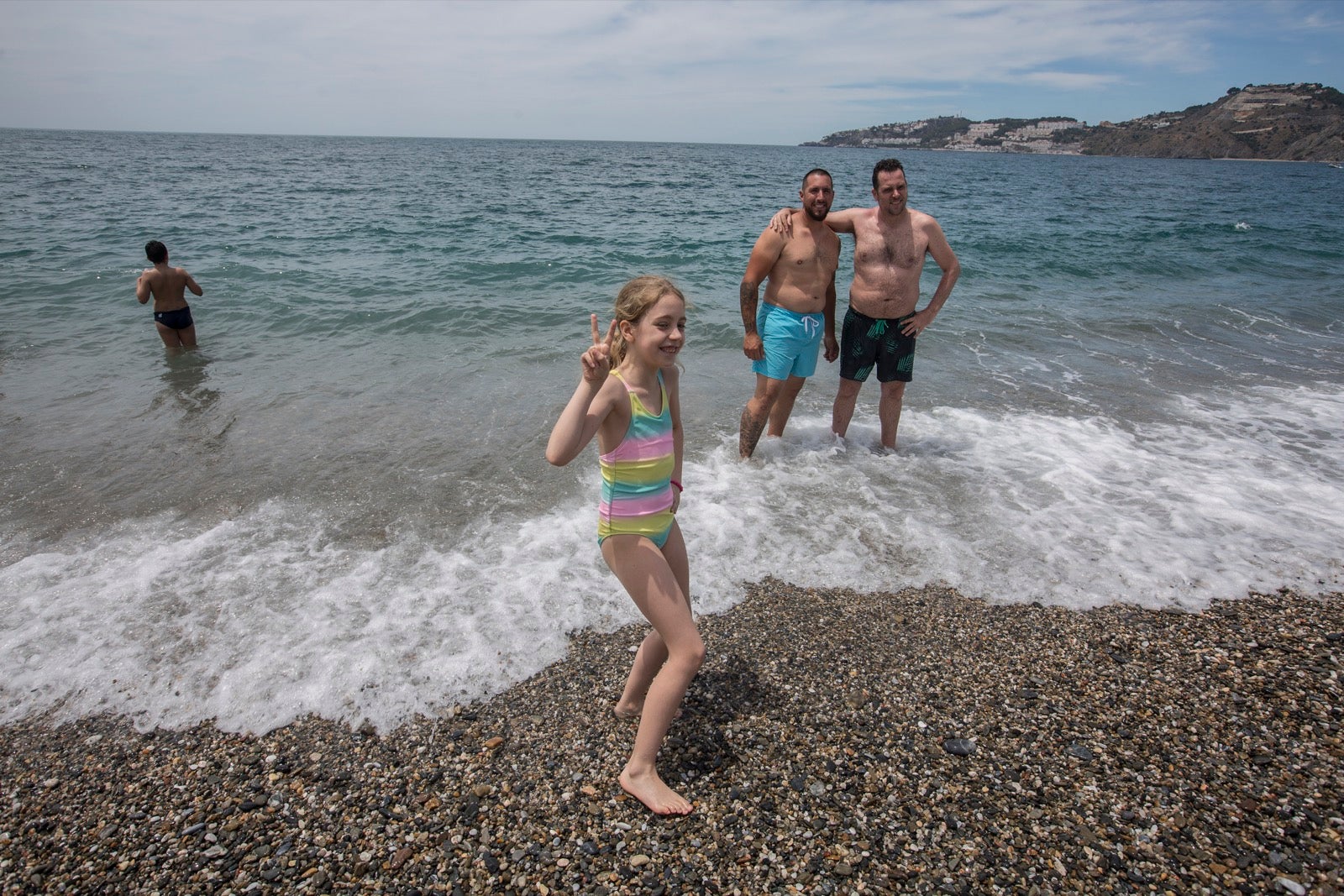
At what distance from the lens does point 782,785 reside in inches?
102

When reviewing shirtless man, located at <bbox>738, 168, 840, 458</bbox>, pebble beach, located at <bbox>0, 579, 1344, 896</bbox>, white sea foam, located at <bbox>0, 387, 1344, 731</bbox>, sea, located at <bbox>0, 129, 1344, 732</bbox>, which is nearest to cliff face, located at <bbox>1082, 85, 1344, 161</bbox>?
sea, located at <bbox>0, 129, 1344, 732</bbox>

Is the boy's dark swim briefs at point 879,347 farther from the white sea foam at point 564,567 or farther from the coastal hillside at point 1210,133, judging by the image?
the coastal hillside at point 1210,133

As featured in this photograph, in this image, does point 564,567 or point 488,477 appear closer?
point 564,567

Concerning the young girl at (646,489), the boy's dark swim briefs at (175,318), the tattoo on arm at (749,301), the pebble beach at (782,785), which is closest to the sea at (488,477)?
the pebble beach at (782,785)

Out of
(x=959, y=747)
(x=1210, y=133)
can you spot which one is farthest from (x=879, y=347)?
(x=1210, y=133)

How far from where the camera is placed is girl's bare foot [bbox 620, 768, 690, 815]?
247 cm

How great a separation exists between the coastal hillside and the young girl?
151 meters

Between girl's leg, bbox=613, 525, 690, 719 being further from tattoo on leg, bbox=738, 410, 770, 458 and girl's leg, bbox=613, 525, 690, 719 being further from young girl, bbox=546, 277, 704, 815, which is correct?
tattoo on leg, bbox=738, 410, 770, 458

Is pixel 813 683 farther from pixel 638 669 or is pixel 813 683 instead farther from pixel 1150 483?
pixel 1150 483

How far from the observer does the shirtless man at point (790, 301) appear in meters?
5.21

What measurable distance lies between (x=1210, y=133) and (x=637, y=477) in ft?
513

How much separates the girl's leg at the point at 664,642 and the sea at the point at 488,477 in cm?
96

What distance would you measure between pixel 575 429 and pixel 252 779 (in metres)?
1.91

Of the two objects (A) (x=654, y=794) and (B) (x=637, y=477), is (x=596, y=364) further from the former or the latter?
(A) (x=654, y=794)
